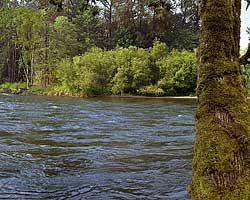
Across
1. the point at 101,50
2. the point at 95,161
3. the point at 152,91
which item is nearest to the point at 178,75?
Answer: the point at 152,91

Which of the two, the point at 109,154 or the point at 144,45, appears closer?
the point at 109,154

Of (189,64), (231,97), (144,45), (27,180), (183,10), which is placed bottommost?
(27,180)

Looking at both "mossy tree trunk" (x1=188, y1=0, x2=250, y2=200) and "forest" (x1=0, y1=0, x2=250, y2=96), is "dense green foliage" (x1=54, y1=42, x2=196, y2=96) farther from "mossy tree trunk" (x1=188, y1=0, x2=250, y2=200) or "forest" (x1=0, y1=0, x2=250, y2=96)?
Result: "mossy tree trunk" (x1=188, y1=0, x2=250, y2=200)

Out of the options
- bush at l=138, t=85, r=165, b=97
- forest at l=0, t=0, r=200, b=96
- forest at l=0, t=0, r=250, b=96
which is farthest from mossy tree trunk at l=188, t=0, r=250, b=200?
bush at l=138, t=85, r=165, b=97

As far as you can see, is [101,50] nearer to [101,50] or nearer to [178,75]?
[101,50]

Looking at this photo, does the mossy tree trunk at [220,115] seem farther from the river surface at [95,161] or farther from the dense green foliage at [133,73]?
the dense green foliage at [133,73]

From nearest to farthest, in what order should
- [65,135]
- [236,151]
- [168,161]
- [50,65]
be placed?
1. [236,151]
2. [168,161]
3. [65,135]
4. [50,65]

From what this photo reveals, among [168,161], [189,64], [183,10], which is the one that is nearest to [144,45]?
[183,10]

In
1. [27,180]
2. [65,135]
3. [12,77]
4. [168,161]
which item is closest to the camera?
[27,180]

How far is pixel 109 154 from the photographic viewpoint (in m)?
8.16

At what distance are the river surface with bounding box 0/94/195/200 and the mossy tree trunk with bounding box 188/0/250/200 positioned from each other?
2276 millimetres

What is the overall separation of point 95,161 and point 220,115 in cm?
478

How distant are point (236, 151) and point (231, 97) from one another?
439 mm

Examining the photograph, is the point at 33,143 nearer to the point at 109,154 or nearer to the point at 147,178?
the point at 109,154
